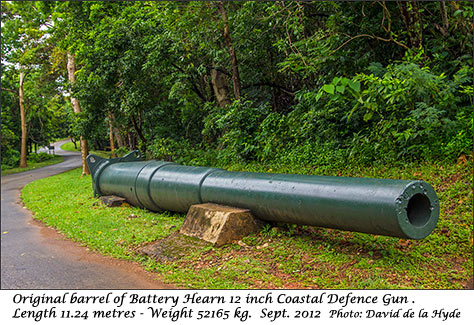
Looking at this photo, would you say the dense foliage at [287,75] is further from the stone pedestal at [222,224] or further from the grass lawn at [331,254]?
the stone pedestal at [222,224]

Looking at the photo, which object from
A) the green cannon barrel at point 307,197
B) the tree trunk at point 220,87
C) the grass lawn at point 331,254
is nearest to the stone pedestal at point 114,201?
the green cannon barrel at point 307,197

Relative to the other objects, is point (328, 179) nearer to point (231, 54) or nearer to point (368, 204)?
point (368, 204)

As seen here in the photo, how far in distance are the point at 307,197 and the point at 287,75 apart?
7.35m

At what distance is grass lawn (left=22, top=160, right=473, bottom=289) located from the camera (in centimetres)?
378

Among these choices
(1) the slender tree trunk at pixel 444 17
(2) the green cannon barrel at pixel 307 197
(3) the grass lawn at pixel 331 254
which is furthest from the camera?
(1) the slender tree trunk at pixel 444 17

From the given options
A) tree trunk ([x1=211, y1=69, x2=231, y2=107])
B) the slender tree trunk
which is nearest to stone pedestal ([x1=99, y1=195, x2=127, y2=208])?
tree trunk ([x1=211, y1=69, x2=231, y2=107])

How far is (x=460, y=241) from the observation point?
14.4ft

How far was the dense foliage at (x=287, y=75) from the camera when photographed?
6.41 metres

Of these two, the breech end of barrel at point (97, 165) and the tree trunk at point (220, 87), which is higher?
the tree trunk at point (220, 87)

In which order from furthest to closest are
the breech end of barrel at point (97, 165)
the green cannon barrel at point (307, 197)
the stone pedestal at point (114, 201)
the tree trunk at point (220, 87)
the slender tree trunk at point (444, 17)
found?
the tree trunk at point (220, 87) < the breech end of barrel at point (97, 165) < the stone pedestal at point (114, 201) < the slender tree trunk at point (444, 17) < the green cannon barrel at point (307, 197)

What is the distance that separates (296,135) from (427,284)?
5167 mm

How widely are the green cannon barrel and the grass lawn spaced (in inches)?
14.4

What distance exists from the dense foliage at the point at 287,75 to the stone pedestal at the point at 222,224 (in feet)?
7.76

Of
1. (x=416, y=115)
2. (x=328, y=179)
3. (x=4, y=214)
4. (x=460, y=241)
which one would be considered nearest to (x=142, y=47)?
(x=4, y=214)
